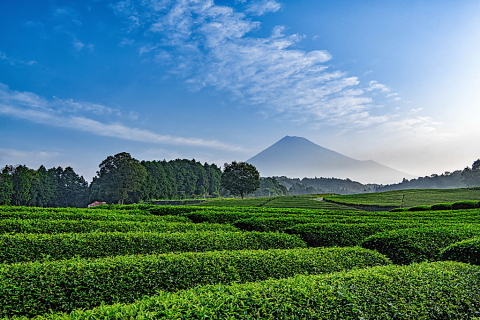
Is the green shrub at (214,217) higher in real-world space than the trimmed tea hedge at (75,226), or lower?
lower

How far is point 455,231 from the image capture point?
1109cm

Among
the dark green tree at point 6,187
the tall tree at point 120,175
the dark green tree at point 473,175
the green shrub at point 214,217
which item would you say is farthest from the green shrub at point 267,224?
the dark green tree at point 473,175

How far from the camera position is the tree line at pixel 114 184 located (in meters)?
60.4

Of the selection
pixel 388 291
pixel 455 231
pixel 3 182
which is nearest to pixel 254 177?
pixel 3 182

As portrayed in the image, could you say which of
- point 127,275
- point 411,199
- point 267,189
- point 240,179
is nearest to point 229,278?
point 127,275

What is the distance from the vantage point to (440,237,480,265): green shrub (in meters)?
7.68

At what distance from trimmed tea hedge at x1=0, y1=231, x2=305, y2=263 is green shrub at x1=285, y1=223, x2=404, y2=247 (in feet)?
5.54

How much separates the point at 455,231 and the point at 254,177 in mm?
62508

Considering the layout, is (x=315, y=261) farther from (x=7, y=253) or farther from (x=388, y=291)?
(x=7, y=253)

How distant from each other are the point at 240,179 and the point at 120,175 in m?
29.5

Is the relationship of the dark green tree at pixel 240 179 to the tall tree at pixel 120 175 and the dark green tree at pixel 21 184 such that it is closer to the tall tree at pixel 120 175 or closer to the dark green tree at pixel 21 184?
the tall tree at pixel 120 175

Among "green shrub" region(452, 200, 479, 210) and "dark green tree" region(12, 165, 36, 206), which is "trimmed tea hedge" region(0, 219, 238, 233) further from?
"dark green tree" region(12, 165, 36, 206)

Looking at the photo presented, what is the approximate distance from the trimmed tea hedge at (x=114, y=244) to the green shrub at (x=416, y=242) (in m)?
3.31

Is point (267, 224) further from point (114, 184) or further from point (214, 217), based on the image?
point (114, 184)
